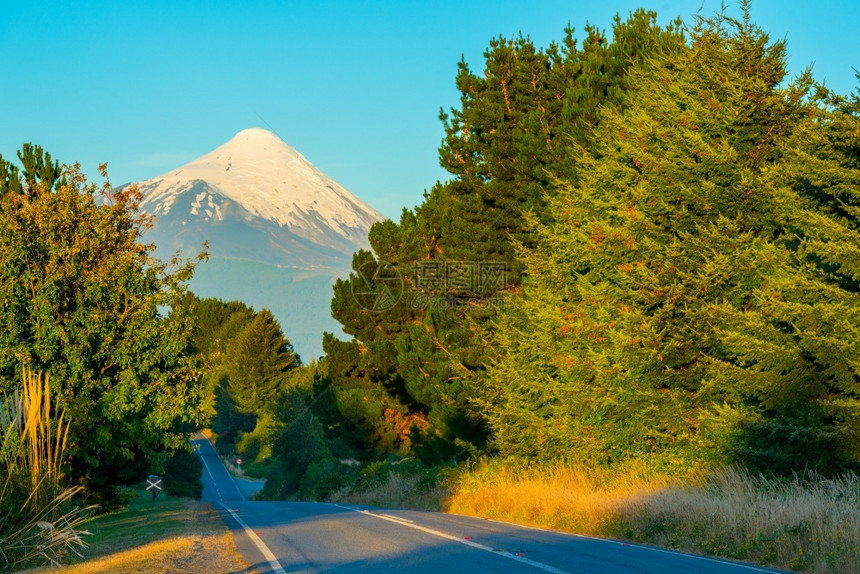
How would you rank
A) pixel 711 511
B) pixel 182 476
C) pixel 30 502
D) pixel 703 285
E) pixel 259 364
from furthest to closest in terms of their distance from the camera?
pixel 259 364 < pixel 182 476 < pixel 703 285 < pixel 711 511 < pixel 30 502

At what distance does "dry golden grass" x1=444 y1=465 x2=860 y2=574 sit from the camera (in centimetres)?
1124

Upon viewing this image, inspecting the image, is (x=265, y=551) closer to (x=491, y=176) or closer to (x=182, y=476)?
(x=491, y=176)

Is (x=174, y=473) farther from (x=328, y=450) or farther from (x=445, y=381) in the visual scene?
(x=445, y=381)

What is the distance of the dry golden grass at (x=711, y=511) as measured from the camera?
11242mm

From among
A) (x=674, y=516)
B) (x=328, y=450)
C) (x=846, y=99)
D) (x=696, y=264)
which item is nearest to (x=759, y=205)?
(x=696, y=264)

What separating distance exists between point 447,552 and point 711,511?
4.81 metres

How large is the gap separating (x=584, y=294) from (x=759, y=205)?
5641mm

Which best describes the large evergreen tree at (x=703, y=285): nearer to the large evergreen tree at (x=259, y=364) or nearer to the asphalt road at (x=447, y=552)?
the asphalt road at (x=447, y=552)

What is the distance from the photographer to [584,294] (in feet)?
85.0

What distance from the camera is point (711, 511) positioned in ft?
45.0

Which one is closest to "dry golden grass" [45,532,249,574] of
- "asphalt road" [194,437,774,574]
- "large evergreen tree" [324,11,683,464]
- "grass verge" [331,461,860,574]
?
"asphalt road" [194,437,774,574]

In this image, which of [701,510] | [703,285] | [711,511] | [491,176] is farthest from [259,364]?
[711,511]

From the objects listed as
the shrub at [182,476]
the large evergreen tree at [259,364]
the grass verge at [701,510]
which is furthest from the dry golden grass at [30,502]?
the large evergreen tree at [259,364]

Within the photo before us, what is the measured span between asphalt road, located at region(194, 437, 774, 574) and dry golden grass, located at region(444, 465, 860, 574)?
0.89m
